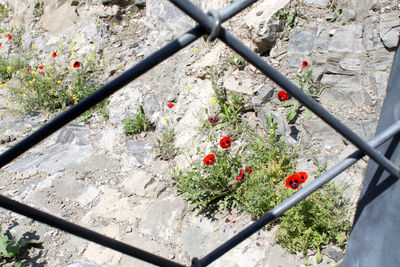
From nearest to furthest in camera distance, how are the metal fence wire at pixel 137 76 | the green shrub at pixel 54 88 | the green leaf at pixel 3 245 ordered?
the metal fence wire at pixel 137 76
the green leaf at pixel 3 245
the green shrub at pixel 54 88

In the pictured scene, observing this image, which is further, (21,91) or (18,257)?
(21,91)

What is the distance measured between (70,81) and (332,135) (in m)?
3.69

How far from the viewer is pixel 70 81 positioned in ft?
17.3

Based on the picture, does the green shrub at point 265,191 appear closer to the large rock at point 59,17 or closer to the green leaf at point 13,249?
the green leaf at point 13,249

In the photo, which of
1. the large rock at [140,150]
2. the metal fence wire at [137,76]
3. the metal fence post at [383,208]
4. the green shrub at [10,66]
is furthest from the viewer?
the green shrub at [10,66]

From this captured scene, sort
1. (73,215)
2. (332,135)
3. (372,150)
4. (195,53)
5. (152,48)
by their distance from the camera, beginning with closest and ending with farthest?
(372,150), (332,135), (73,215), (195,53), (152,48)

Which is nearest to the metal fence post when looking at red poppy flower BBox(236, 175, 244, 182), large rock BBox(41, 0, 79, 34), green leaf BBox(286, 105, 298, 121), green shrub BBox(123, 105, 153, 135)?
red poppy flower BBox(236, 175, 244, 182)

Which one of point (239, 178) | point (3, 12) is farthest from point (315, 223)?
point (3, 12)

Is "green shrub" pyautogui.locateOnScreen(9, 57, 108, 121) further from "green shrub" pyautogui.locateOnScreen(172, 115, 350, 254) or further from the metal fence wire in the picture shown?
the metal fence wire

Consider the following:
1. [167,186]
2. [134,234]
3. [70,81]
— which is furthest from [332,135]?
[70,81]

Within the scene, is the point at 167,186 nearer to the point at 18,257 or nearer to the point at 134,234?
the point at 134,234

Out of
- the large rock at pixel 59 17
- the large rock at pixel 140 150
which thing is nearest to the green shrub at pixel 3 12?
the large rock at pixel 59 17

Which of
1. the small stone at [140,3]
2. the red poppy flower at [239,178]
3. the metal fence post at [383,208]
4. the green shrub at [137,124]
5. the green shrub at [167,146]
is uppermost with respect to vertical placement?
the small stone at [140,3]

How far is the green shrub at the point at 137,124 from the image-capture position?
4102 millimetres
